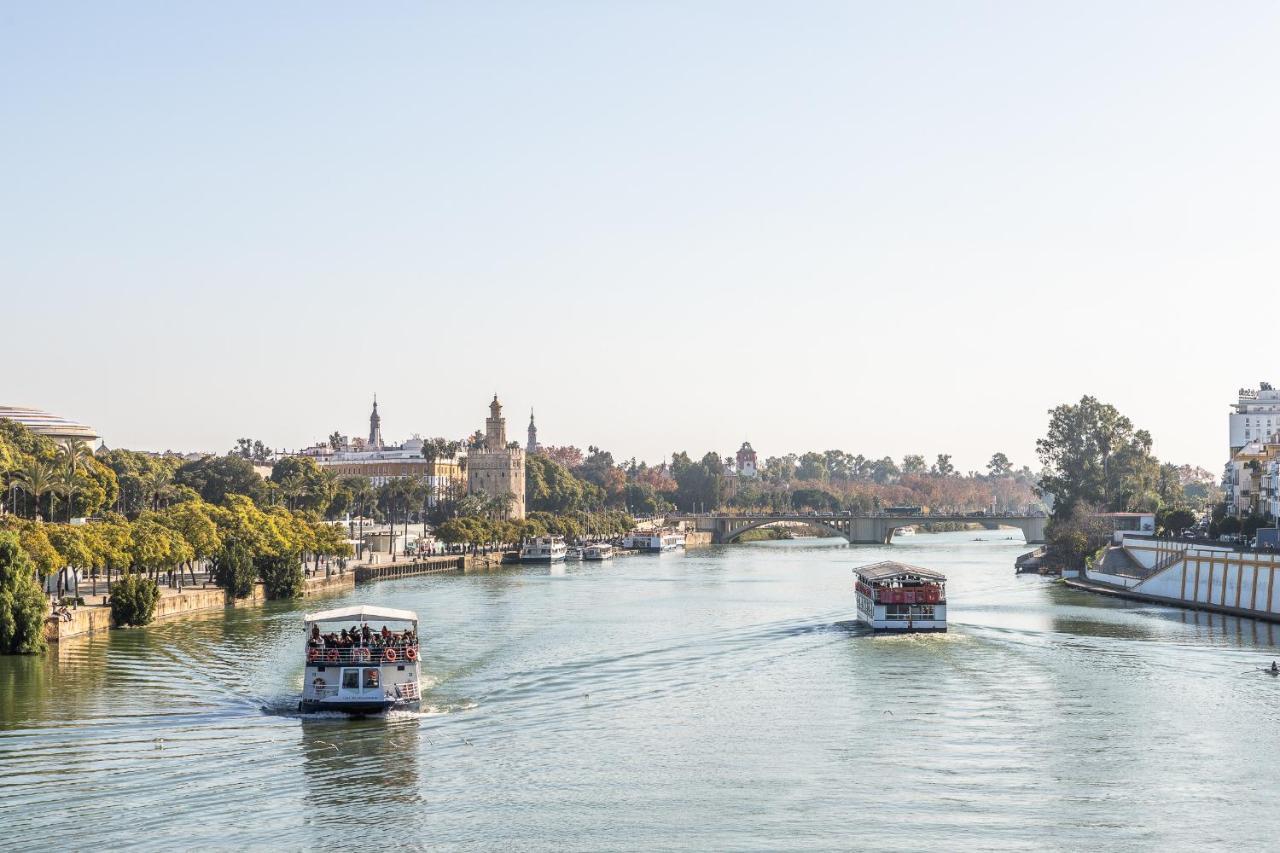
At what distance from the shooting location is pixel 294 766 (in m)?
40.8

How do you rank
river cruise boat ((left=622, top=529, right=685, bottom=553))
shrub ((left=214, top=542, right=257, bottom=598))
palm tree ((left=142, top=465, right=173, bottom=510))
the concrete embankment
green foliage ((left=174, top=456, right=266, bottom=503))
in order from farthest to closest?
river cruise boat ((left=622, top=529, right=685, bottom=553)), green foliage ((left=174, top=456, right=266, bottom=503)), palm tree ((left=142, top=465, right=173, bottom=510)), shrub ((left=214, top=542, right=257, bottom=598)), the concrete embankment

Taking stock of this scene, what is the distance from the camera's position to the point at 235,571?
87250mm

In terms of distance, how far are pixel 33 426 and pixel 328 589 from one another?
4156 centimetres

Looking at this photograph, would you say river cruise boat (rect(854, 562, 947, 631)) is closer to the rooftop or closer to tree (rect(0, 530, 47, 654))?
tree (rect(0, 530, 47, 654))

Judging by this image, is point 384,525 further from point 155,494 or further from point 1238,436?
point 1238,436

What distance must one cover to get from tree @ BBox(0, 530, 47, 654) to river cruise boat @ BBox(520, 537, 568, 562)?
Answer: 91868mm

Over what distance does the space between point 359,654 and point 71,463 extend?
5954 centimetres

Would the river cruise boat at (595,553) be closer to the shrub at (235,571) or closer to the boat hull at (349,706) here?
the shrub at (235,571)

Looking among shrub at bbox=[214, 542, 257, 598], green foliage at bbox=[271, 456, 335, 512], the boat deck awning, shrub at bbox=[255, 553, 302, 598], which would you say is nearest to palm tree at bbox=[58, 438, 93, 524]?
shrub at bbox=[255, 553, 302, 598]

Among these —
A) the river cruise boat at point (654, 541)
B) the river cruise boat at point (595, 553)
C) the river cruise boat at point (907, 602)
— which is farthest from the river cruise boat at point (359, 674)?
the river cruise boat at point (654, 541)

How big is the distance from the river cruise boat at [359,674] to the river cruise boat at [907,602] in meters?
28.7

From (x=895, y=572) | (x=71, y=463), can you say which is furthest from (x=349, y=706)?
(x=71, y=463)

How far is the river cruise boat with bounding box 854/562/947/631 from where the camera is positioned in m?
71.9

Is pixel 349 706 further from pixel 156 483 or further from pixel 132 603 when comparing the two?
pixel 156 483
